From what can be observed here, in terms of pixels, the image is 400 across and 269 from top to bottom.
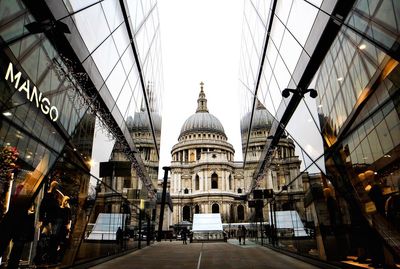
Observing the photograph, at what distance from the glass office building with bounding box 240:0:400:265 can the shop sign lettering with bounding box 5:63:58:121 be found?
6.04 meters

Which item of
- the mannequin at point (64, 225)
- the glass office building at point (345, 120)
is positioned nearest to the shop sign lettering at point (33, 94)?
the mannequin at point (64, 225)

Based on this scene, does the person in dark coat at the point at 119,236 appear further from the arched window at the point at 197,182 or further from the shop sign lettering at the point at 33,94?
the arched window at the point at 197,182

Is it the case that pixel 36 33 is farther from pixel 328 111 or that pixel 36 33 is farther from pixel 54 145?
pixel 328 111

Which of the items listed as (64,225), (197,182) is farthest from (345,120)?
(197,182)

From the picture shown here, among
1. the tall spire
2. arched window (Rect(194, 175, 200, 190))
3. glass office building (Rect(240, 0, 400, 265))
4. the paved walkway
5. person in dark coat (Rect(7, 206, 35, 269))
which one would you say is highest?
the tall spire

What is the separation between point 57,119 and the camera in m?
7.04

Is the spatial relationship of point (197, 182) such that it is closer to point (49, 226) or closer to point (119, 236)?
point (119, 236)

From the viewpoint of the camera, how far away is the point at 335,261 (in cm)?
770

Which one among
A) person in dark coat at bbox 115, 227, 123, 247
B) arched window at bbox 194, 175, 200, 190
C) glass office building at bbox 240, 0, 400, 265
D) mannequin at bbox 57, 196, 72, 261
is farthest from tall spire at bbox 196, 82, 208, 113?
mannequin at bbox 57, 196, 72, 261

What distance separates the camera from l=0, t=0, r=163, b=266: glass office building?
5203mm

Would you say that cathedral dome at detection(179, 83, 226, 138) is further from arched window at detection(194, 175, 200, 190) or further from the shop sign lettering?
the shop sign lettering

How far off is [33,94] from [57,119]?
4.54ft

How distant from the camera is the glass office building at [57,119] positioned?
520 centimetres

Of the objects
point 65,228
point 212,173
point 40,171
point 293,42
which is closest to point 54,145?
point 40,171
